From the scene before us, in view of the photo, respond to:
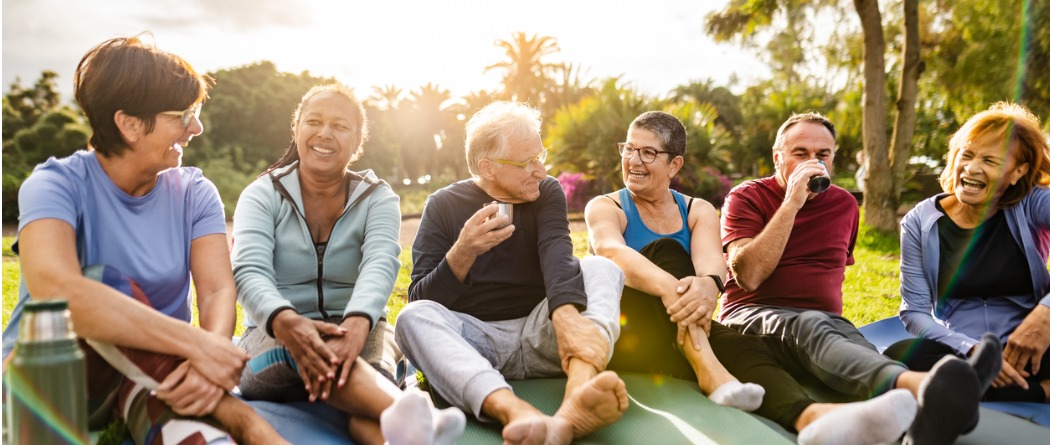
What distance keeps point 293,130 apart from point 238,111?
98.3 feet

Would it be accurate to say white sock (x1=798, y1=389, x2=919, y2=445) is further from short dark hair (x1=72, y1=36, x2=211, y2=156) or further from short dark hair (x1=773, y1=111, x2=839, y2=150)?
short dark hair (x1=72, y1=36, x2=211, y2=156)

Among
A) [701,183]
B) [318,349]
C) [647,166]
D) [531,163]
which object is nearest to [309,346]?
[318,349]

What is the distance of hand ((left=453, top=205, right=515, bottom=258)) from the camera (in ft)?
9.45

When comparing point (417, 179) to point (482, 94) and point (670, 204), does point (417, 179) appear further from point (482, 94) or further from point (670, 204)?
point (670, 204)

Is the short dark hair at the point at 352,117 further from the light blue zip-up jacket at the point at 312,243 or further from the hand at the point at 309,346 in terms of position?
the hand at the point at 309,346

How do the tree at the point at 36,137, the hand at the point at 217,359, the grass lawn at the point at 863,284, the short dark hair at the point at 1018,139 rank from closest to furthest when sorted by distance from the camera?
the hand at the point at 217,359 → the short dark hair at the point at 1018,139 → the grass lawn at the point at 863,284 → the tree at the point at 36,137

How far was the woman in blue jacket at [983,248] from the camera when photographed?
3.23 metres

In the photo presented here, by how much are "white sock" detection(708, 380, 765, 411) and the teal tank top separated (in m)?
0.99

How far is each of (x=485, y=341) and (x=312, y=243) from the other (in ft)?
2.85

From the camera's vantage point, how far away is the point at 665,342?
320 centimetres

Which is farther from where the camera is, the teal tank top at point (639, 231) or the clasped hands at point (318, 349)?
the teal tank top at point (639, 231)

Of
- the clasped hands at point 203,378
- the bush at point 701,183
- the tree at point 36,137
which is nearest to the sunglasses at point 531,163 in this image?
the clasped hands at point 203,378

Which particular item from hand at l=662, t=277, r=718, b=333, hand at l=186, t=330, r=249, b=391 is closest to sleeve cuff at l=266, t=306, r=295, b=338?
hand at l=186, t=330, r=249, b=391

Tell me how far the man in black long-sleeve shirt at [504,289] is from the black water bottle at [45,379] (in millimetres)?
1230
